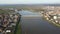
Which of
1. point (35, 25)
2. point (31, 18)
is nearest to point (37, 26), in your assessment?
point (35, 25)

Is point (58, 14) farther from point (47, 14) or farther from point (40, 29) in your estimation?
point (40, 29)

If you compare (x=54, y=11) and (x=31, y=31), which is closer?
(x=31, y=31)

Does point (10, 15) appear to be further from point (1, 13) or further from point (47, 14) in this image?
point (47, 14)

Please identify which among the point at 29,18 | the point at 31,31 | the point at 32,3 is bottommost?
the point at 31,31

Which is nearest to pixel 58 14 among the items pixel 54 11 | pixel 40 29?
pixel 54 11

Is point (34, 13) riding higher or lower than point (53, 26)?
higher

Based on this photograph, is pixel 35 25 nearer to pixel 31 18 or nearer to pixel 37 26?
pixel 37 26
